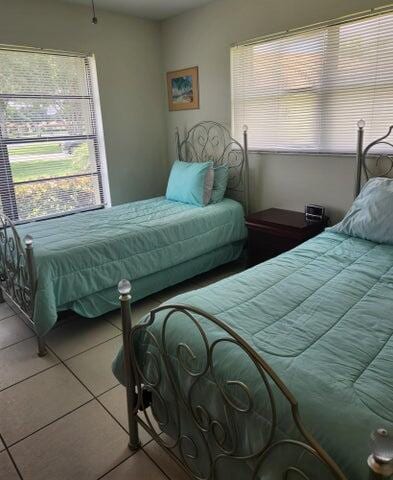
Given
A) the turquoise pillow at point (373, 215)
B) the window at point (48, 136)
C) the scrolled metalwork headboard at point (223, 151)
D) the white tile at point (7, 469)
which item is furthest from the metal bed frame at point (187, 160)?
the turquoise pillow at point (373, 215)

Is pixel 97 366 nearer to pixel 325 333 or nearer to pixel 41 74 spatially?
pixel 325 333

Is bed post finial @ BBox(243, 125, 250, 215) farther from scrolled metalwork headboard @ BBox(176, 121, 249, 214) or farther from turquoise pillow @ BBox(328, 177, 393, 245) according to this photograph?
turquoise pillow @ BBox(328, 177, 393, 245)

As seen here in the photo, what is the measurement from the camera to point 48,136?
3359 mm

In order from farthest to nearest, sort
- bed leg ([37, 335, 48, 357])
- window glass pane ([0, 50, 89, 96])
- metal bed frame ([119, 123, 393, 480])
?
window glass pane ([0, 50, 89, 96]) → bed leg ([37, 335, 48, 357]) → metal bed frame ([119, 123, 393, 480])

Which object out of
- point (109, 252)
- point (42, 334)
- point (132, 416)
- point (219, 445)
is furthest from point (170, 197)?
point (219, 445)

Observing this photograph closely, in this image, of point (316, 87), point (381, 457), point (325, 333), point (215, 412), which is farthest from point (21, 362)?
point (316, 87)

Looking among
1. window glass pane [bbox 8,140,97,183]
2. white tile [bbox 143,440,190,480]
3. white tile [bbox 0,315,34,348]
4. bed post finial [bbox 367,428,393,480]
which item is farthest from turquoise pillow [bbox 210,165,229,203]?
bed post finial [bbox 367,428,393,480]

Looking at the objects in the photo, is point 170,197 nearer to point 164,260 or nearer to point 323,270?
point 164,260

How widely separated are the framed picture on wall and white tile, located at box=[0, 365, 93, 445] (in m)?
2.81

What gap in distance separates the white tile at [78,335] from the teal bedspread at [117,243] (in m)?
0.21

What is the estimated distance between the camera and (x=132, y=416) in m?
1.52

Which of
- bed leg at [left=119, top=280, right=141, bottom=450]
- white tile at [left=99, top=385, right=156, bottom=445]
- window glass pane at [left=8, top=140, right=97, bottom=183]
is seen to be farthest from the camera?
window glass pane at [left=8, top=140, right=97, bottom=183]


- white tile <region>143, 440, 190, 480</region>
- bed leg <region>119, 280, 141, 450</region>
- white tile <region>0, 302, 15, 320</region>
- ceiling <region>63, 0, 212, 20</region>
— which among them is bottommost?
white tile <region>143, 440, 190, 480</region>

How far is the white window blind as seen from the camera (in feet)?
7.95
